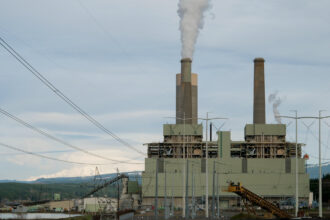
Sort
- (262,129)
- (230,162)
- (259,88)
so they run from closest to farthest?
(259,88)
(230,162)
(262,129)

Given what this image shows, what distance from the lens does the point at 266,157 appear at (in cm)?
16325

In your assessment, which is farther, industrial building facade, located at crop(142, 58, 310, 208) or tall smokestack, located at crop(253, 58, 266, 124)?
industrial building facade, located at crop(142, 58, 310, 208)

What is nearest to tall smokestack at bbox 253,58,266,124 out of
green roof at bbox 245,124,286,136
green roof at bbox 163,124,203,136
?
green roof at bbox 245,124,286,136

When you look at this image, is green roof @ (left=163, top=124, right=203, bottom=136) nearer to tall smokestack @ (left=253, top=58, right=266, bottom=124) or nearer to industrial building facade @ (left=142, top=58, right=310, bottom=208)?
industrial building facade @ (left=142, top=58, right=310, bottom=208)

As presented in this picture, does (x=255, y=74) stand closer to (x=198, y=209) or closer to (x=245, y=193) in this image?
(x=198, y=209)

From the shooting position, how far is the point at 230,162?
156 m

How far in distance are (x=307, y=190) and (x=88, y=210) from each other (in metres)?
65.7

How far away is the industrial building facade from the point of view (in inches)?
6048

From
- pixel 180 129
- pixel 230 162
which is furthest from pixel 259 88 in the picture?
pixel 180 129

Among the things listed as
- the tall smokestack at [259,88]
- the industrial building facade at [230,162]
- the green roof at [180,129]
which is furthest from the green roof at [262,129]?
the green roof at [180,129]

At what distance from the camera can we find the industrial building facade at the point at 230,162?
153625 mm

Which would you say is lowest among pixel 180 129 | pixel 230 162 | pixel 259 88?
pixel 230 162

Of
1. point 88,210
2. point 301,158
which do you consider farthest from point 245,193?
point 301,158

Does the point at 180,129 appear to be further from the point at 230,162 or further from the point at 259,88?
the point at 259,88
